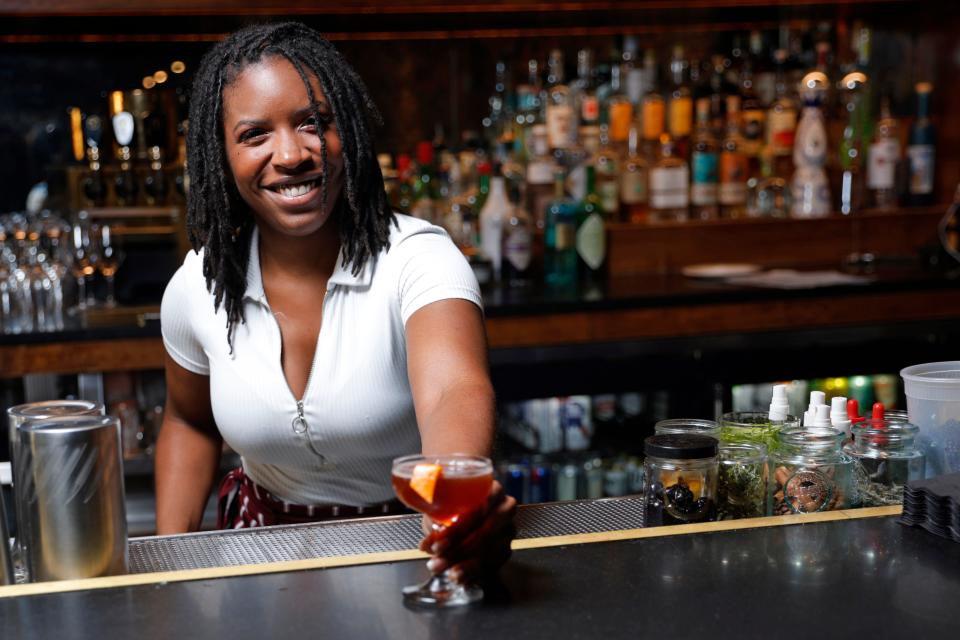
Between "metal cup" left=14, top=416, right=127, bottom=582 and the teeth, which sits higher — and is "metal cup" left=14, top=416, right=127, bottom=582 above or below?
below

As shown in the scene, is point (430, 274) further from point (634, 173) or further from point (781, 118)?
point (781, 118)

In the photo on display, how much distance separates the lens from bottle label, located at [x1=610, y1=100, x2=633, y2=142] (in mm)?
3678

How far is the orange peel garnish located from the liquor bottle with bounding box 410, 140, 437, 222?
251 cm

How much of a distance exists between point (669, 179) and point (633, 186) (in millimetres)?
108

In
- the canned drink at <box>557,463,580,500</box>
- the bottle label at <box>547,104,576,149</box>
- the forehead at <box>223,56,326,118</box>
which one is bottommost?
the canned drink at <box>557,463,580,500</box>

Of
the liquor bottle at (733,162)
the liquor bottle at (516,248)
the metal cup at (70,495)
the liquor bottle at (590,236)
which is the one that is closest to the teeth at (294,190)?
the metal cup at (70,495)

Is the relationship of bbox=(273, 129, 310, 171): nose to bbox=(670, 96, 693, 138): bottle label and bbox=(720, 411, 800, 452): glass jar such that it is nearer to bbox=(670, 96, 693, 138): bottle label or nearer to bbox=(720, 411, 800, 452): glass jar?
bbox=(720, 411, 800, 452): glass jar

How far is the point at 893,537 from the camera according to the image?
1227 mm

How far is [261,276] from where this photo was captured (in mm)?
1679

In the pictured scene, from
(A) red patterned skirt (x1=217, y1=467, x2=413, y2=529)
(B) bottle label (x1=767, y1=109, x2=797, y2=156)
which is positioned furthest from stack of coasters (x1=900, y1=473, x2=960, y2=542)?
(B) bottle label (x1=767, y1=109, x2=797, y2=156)

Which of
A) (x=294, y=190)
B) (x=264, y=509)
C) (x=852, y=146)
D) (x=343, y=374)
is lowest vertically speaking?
(x=264, y=509)

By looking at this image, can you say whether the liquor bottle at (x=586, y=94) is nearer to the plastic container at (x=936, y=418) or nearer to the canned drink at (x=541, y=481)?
the canned drink at (x=541, y=481)

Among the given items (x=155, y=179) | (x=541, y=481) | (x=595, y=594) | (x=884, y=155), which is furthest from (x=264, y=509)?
(x=884, y=155)

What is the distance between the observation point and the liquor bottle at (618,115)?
3680 mm
